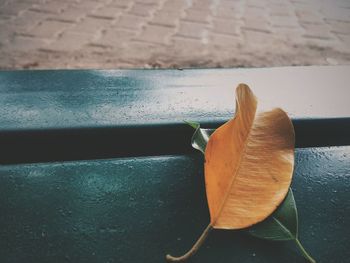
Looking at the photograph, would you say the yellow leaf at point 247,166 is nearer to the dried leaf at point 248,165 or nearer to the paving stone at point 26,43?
the dried leaf at point 248,165

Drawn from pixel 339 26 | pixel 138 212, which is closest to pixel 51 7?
pixel 339 26

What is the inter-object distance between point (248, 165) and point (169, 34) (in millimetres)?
1954

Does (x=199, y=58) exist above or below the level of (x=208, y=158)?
below

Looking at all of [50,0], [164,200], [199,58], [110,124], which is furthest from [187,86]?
[50,0]

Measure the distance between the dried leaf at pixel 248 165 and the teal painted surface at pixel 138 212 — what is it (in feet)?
0.20

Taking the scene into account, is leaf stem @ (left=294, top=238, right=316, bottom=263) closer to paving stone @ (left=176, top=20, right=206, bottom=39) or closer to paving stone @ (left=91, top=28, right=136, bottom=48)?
paving stone @ (left=91, top=28, right=136, bottom=48)

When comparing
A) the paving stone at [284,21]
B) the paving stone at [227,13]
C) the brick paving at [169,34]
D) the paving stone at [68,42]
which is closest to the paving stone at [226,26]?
the brick paving at [169,34]

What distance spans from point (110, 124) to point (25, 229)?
0.91 ft

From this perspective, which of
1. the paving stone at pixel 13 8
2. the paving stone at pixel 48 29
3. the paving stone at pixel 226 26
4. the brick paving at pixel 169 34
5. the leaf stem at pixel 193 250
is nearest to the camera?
the leaf stem at pixel 193 250

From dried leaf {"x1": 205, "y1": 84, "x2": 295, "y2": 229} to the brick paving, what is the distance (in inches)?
55.9

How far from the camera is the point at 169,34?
2.34 meters

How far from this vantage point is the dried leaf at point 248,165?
0.50 m

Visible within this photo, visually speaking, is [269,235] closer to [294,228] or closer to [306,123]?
[294,228]

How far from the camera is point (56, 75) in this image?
0.95m
